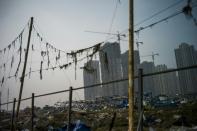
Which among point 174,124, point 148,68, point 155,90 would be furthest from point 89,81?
point 174,124

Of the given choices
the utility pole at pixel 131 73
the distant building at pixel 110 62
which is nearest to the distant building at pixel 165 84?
the distant building at pixel 110 62

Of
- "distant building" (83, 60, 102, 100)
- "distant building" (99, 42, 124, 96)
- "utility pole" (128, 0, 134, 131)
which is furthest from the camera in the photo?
"distant building" (83, 60, 102, 100)

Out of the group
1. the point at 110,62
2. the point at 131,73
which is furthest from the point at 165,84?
the point at 131,73

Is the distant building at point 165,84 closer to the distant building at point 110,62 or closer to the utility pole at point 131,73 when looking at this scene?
the distant building at point 110,62

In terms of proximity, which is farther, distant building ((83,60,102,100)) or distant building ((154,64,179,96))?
distant building ((154,64,179,96))

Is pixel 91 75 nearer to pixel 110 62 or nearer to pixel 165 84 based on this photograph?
pixel 110 62

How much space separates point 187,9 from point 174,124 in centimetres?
1001

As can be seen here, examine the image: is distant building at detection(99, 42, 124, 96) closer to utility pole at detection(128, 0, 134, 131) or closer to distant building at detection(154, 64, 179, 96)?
utility pole at detection(128, 0, 134, 131)

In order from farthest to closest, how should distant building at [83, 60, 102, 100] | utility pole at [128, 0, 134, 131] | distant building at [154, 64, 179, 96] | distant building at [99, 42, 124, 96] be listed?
distant building at [154, 64, 179, 96] < distant building at [83, 60, 102, 100] < distant building at [99, 42, 124, 96] < utility pole at [128, 0, 134, 131]

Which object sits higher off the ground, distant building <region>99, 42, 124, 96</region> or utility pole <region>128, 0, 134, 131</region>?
distant building <region>99, 42, 124, 96</region>

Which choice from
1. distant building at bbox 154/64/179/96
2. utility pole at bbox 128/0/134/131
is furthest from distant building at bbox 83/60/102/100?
distant building at bbox 154/64/179/96

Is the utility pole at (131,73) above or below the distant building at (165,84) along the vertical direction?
below

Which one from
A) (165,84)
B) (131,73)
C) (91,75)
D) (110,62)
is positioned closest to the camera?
(131,73)

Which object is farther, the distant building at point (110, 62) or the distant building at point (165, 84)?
the distant building at point (165, 84)
